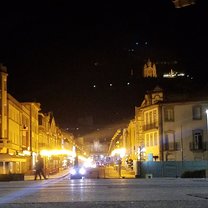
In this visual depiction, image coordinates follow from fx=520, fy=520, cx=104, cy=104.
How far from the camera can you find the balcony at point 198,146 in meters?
78.2

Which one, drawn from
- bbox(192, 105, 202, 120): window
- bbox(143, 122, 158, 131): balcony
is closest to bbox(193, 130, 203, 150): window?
bbox(192, 105, 202, 120): window

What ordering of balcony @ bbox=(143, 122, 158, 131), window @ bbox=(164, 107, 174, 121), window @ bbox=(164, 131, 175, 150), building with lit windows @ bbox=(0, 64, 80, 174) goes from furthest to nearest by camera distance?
balcony @ bbox=(143, 122, 158, 131) → window @ bbox=(164, 107, 174, 121) → window @ bbox=(164, 131, 175, 150) → building with lit windows @ bbox=(0, 64, 80, 174)

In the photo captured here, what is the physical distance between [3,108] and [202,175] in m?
30.3

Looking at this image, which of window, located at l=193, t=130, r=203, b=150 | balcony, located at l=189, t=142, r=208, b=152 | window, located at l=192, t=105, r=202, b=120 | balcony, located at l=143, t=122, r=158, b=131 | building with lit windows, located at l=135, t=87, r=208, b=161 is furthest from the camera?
balcony, located at l=143, t=122, r=158, b=131

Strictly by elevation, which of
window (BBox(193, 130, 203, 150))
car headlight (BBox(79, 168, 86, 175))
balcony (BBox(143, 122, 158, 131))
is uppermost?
balcony (BBox(143, 122, 158, 131))

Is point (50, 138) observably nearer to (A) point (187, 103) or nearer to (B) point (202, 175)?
(A) point (187, 103)

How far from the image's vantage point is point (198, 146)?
258 ft

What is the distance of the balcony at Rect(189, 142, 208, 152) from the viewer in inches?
3081

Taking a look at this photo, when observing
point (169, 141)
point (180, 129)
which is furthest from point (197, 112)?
point (169, 141)

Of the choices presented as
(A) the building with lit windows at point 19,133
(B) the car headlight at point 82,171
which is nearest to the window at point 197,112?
(A) the building with lit windows at point 19,133

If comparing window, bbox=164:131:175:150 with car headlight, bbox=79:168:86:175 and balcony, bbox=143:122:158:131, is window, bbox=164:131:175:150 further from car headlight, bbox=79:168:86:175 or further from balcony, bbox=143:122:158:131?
car headlight, bbox=79:168:86:175

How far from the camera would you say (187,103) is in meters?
80.1

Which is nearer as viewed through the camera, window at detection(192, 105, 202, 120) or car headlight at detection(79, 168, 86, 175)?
car headlight at detection(79, 168, 86, 175)

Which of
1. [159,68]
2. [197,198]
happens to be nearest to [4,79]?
[197,198]
